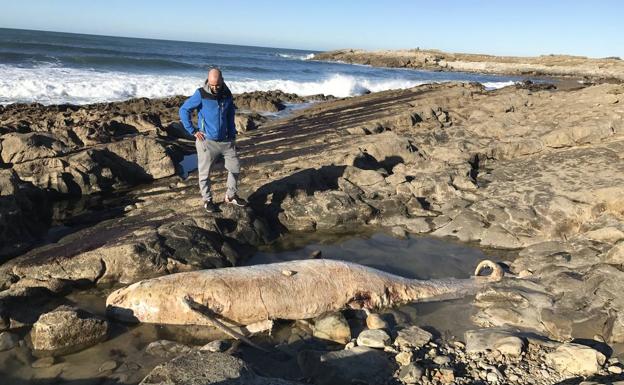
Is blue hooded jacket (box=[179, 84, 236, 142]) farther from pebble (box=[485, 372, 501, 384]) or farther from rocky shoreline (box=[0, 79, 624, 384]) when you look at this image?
pebble (box=[485, 372, 501, 384])

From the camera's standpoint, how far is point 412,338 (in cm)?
479

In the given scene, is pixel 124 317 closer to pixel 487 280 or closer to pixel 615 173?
pixel 487 280

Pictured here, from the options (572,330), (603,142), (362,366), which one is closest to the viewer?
(362,366)

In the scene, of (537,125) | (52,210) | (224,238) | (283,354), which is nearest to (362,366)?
(283,354)

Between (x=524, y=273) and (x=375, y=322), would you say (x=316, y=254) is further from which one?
(x=524, y=273)

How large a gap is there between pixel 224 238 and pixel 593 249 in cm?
528

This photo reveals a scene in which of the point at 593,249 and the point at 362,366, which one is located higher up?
the point at 593,249

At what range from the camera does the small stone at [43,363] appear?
440 cm

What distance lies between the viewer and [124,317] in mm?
5176

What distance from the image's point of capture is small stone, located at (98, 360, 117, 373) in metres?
4.38

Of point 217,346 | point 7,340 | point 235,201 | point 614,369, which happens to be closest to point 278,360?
point 217,346

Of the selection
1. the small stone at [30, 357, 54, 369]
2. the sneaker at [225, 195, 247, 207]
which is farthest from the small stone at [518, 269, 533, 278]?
the small stone at [30, 357, 54, 369]

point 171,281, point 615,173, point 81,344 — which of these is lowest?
point 81,344

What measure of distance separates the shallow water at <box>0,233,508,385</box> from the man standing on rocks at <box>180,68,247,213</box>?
1.47 m
